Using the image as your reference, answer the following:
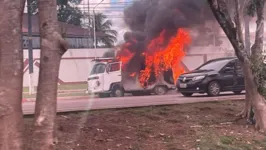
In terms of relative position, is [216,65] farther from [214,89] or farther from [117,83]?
[117,83]

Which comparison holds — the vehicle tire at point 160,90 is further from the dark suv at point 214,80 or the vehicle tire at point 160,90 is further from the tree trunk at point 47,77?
the tree trunk at point 47,77

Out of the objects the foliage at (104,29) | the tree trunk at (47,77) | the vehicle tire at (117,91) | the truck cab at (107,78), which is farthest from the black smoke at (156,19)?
the tree trunk at (47,77)

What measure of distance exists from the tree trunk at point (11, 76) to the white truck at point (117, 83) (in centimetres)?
1748

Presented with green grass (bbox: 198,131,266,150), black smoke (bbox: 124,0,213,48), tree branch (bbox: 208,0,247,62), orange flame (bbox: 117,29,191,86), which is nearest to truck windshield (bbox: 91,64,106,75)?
orange flame (bbox: 117,29,191,86)

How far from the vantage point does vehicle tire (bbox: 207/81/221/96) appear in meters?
17.2

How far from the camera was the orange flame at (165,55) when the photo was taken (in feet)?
68.8

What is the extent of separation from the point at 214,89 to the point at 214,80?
1.19ft

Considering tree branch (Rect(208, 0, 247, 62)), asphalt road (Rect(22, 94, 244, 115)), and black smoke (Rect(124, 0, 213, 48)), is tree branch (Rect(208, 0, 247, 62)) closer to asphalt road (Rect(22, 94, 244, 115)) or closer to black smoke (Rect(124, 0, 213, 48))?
asphalt road (Rect(22, 94, 244, 115))

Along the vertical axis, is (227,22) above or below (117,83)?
above

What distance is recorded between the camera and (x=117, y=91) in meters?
22.8

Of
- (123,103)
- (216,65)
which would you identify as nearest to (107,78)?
(216,65)

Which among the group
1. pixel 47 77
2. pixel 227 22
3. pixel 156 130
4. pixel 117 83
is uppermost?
pixel 227 22

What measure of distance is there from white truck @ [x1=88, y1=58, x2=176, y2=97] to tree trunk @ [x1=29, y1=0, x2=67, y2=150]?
17098mm

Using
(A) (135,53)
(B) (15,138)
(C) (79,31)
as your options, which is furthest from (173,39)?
(B) (15,138)
